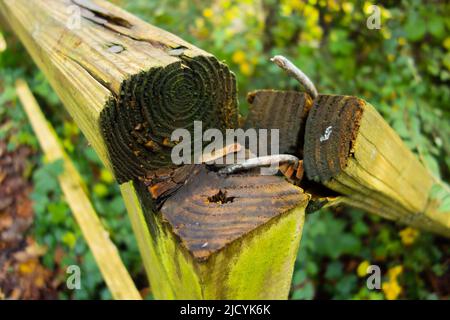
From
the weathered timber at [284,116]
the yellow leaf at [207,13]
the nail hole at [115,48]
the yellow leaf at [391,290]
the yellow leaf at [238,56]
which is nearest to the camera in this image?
the nail hole at [115,48]

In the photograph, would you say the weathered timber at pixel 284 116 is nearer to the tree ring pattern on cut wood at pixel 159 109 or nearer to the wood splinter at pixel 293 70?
the wood splinter at pixel 293 70

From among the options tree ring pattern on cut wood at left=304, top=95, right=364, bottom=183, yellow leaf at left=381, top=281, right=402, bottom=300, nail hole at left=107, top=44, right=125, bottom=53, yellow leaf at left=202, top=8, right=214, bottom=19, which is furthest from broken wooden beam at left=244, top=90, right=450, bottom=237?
yellow leaf at left=202, top=8, right=214, bottom=19

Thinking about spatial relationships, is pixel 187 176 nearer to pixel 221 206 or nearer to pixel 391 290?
pixel 221 206

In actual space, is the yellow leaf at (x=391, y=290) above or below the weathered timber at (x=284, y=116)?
below

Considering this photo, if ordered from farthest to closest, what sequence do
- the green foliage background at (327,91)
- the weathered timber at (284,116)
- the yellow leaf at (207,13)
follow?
the yellow leaf at (207,13) < the green foliage background at (327,91) < the weathered timber at (284,116)

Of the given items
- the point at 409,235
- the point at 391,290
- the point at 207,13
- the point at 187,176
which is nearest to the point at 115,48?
the point at 187,176

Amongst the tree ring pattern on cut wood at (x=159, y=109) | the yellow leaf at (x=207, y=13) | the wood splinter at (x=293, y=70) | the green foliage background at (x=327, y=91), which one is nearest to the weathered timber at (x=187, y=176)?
the tree ring pattern on cut wood at (x=159, y=109)

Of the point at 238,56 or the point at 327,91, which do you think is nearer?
the point at 327,91
